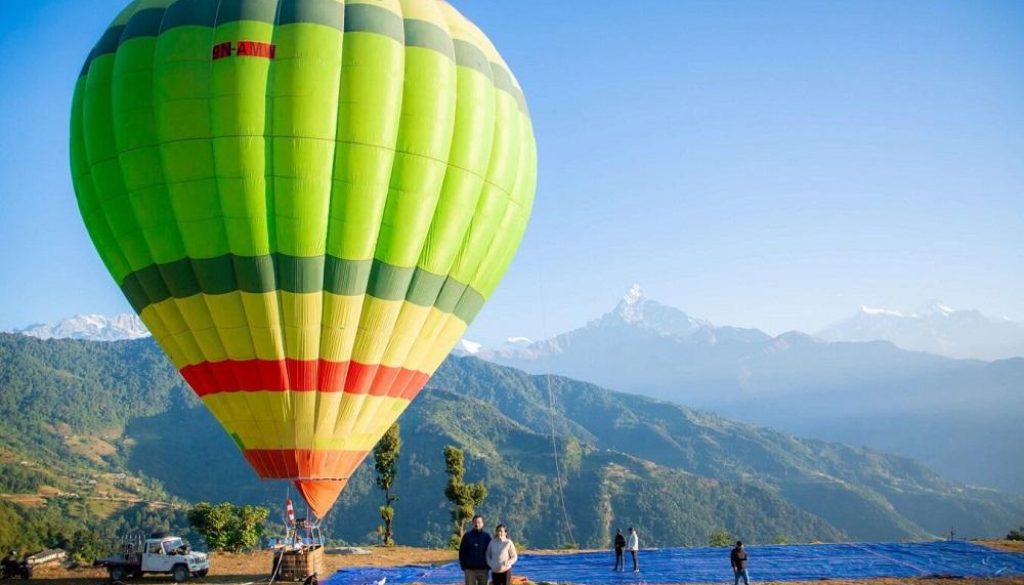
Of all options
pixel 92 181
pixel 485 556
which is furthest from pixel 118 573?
pixel 485 556

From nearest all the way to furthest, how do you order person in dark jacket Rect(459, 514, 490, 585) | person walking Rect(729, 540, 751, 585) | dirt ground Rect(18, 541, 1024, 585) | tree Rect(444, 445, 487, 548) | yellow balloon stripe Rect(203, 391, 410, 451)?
person in dark jacket Rect(459, 514, 490, 585) → yellow balloon stripe Rect(203, 391, 410, 451) → person walking Rect(729, 540, 751, 585) → dirt ground Rect(18, 541, 1024, 585) → tree Rect(444, 445, 487, 548)

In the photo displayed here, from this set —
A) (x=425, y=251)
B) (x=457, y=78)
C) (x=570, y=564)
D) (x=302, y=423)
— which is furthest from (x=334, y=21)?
(x=570, y=564)

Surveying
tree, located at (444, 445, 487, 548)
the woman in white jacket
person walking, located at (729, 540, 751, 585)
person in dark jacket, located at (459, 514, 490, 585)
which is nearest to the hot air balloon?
person in dark jacket, located at (459, 514, 490, 585)

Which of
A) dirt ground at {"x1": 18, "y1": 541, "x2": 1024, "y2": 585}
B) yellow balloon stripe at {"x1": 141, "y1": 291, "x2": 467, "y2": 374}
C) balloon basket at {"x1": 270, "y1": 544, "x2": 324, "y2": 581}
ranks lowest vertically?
dirt ground at {"x1": 18, "y1": 541, "x2": 1024, "y2": 585}

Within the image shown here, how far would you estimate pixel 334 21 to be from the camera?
57.8 ft

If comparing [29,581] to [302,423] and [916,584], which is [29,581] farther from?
[916,584]

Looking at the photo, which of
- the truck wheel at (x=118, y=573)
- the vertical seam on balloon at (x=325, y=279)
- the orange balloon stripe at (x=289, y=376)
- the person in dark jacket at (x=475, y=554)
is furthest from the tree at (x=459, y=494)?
the person in dark jacket at (x=475, y=554)

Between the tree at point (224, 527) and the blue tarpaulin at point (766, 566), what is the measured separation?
10.7m

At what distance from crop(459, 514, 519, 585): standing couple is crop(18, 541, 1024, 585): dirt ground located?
11613 millimetres

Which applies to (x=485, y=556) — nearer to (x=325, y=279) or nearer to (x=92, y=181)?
(x=325, y=279)

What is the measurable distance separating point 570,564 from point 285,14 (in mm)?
18453

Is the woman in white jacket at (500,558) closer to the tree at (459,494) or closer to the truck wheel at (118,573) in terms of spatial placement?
the truck wheel at (118,573)

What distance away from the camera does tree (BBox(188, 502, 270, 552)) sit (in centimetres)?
3322

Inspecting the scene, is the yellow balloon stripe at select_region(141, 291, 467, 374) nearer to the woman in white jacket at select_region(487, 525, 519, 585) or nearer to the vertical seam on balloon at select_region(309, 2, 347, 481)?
the vertical seam on balloon at select_region(309, 2, 347, 481)
